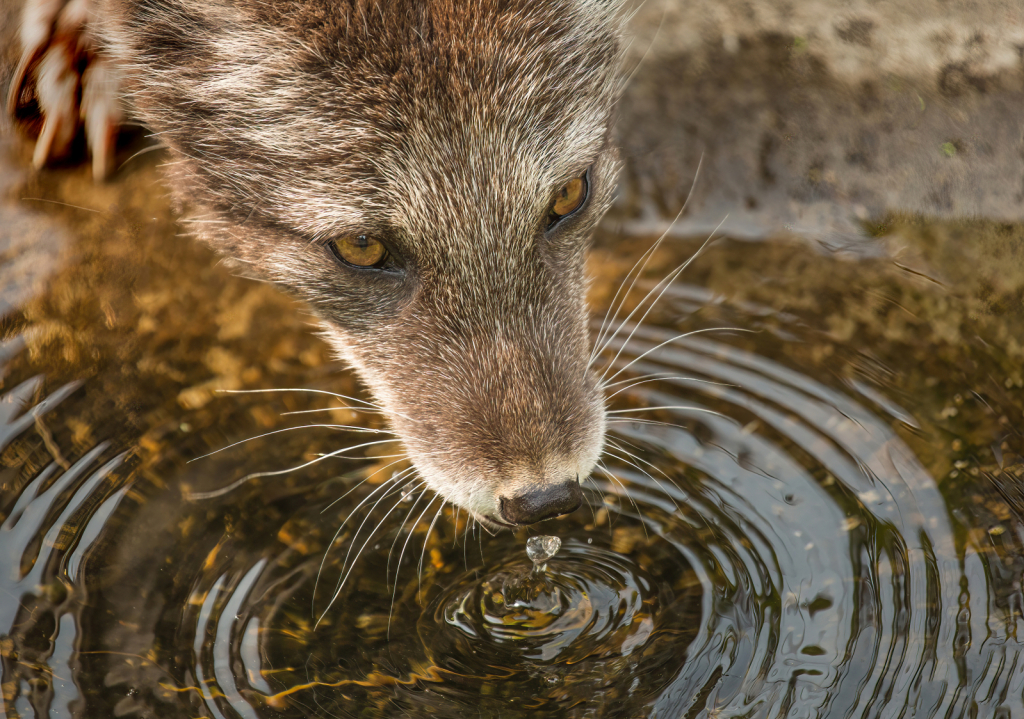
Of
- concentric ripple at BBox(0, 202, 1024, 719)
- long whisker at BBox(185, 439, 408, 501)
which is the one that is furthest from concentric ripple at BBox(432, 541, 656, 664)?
long whisker at BBox(185, 439, 408, 501)

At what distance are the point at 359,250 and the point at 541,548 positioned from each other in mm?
1219

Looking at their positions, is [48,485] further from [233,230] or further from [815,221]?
[815,221]

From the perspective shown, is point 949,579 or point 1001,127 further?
point 1001,127

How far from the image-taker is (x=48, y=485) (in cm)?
355

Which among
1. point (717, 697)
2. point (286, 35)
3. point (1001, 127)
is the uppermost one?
point (1001, 127)

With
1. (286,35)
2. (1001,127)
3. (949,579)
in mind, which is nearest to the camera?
(286,35)

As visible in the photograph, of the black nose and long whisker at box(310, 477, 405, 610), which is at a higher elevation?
the black nose

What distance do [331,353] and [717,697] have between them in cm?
207

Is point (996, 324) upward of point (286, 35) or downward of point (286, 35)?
upward

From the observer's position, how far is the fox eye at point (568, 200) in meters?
3.15

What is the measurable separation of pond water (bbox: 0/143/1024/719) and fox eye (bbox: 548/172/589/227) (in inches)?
26.9

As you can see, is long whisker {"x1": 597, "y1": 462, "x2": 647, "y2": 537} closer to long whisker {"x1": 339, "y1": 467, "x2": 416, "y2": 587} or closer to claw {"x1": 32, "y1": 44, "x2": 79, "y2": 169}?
long whisker {"x1": 339, "y1": 467, "x2": 416, "y2": 587}

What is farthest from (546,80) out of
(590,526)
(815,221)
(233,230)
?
(815,221)

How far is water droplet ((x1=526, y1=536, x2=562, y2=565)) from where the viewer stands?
3436mm
